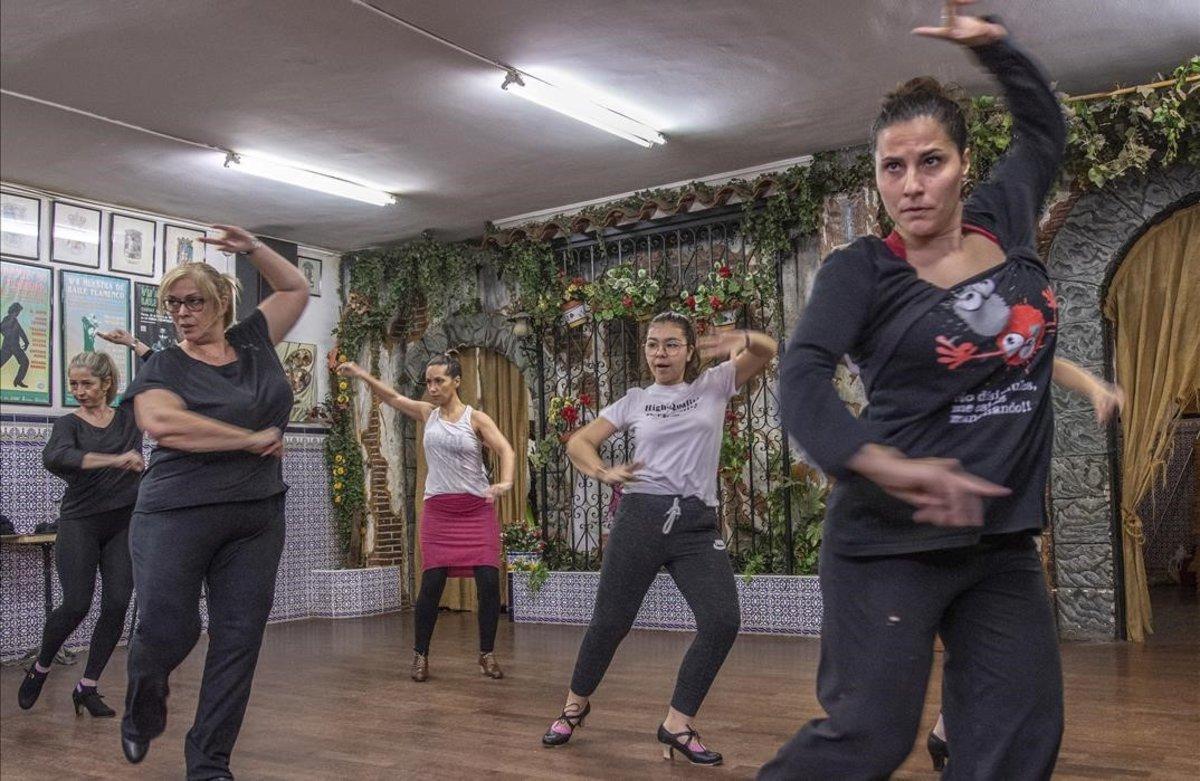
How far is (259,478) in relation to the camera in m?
2.96

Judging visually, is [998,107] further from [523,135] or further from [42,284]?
[42,284]

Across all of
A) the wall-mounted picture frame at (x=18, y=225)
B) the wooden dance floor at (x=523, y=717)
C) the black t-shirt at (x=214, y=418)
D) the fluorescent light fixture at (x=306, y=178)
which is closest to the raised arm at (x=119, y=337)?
the black t-shirt at (x=214, y=418)

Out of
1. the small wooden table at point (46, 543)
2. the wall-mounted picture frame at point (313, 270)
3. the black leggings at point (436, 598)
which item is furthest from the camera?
the wall-mounted picture frame at point (313, 270)

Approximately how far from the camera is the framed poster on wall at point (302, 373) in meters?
9.07

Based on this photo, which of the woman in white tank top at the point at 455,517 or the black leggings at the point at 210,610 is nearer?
the black leggings at the point at 210,610

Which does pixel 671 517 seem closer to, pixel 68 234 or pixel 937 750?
pixel 937 750

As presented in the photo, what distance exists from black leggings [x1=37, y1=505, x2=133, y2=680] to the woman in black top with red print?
12.0 ft

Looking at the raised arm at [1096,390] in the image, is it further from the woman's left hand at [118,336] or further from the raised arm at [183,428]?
the woman's left hand at [118,336]

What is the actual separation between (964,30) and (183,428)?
2040 mm

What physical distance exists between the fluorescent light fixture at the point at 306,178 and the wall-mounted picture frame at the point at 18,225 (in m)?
6.00

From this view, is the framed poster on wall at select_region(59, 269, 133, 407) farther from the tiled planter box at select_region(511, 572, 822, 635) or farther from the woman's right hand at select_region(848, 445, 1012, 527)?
the tiled planter box at select_region(511, 572, 822, 635)

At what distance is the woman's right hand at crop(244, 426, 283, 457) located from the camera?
2873 millimetres

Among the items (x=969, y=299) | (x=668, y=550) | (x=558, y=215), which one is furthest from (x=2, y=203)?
(x=558, y=215)

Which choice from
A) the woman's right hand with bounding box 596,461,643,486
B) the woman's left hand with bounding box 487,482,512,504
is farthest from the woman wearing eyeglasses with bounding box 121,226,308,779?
the woman's left hand with bounding box 487,482,512,504
